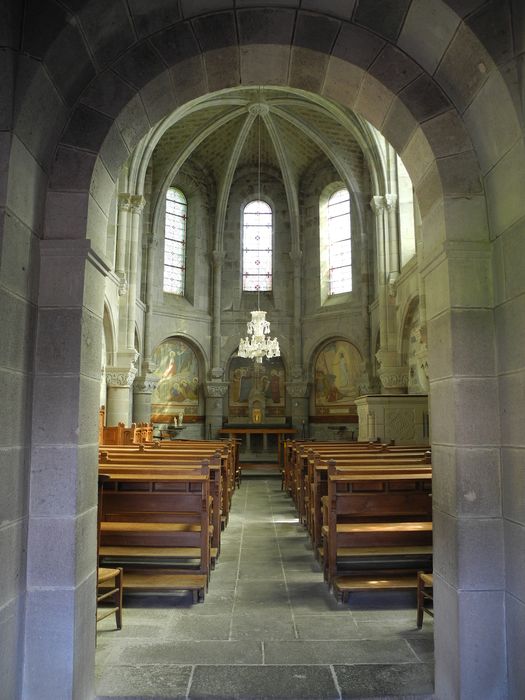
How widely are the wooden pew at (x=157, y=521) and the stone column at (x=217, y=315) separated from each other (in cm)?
1432

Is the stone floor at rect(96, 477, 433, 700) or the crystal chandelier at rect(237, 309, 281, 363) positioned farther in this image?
the crystal chandelier at rect(237, 309, 281, 363)

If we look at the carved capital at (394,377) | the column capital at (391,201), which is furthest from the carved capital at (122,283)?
the column capital at (391,201)

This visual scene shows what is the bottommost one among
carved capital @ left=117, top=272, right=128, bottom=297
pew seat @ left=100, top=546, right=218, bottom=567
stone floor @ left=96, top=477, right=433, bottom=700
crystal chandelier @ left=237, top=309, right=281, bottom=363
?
stone floor @ left=96, top=477, right=433, bottom=700

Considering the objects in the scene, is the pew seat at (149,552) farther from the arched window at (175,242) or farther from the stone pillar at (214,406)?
the arched window at (175,242)

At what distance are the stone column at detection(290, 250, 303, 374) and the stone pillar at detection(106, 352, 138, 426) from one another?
6694 mm

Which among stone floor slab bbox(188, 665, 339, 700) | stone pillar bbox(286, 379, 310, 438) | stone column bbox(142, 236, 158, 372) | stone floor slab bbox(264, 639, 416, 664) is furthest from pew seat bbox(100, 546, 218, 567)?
stone pillar bbox(286, 379, 310, 438)

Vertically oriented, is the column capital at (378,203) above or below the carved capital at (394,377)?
above

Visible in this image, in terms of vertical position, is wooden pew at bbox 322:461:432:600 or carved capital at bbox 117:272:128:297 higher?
carved capital at bbox 117:272:128:297

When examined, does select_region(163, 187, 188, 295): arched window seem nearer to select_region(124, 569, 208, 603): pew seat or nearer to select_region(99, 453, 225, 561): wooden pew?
select_region(99, 453, 225, 561): wooden pew

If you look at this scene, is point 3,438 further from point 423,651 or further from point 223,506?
point 223,506

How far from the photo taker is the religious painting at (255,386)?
2027 cm

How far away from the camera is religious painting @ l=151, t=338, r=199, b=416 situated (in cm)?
1922

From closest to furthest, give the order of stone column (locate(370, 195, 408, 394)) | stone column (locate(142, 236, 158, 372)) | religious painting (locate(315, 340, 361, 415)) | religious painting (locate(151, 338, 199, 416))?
stone column (locate(370, 195, 408, 394)), stone column (locate(142, 236, 158, 372)), religious painting (locate(315, 340, 361, 415)), religious painting (locate(151, 338, 199, 416))

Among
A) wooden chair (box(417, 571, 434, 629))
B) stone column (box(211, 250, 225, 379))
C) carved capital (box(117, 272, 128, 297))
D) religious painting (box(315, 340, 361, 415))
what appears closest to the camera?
wooden chair (box(417, 571, 434, 629))
